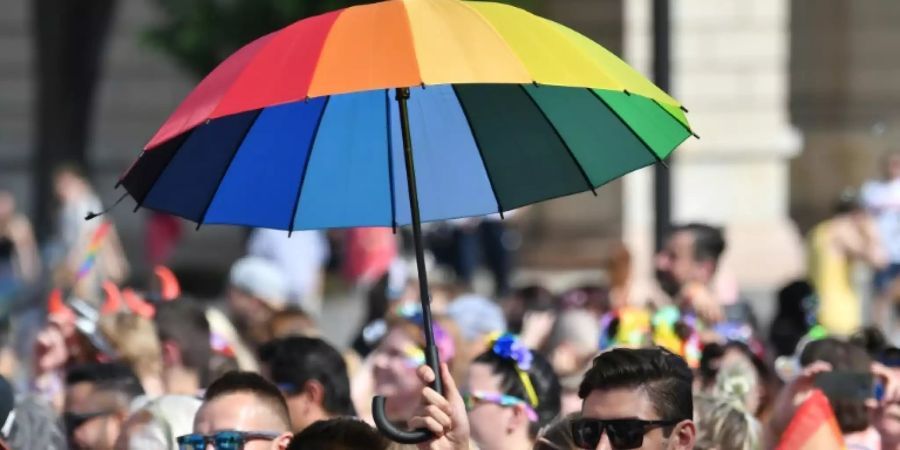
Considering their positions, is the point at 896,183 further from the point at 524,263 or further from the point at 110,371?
the point at 110,371

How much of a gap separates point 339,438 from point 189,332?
2977 millimetres

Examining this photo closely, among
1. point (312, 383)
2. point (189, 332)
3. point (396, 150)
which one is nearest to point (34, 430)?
point (312, 383)

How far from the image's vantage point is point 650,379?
452 centimetres

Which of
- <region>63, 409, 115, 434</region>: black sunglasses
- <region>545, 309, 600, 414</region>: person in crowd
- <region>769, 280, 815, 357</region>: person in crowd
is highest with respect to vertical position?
<region>63, 409, 115, 434</region>: black sunglasses

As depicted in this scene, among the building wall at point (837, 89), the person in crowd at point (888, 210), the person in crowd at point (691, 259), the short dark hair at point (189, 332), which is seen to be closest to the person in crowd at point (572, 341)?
the person in crowd at point (691, 259)

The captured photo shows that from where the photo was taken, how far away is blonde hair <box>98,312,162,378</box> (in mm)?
7582

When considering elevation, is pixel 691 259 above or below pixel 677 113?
below

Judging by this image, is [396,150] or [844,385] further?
[844,385]

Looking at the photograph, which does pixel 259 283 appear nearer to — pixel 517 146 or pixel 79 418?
pixel 79 418

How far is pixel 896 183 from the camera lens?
16516mm

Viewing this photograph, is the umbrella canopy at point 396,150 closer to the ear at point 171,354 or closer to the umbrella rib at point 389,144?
the umbrella rib at point 389,144

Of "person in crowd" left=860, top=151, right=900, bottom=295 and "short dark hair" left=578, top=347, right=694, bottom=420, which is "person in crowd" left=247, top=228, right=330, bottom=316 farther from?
"short dark hair" left=578, top=347, right=694, bottom=420

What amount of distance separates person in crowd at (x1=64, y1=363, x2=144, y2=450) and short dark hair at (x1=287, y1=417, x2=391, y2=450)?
197 centimetres

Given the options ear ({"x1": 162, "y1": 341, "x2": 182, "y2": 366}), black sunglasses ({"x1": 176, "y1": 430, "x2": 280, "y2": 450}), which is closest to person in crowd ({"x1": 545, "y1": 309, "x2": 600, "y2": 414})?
ear ({"x1": 162, "y1": 341, "x2": 182, "y2": 366})
